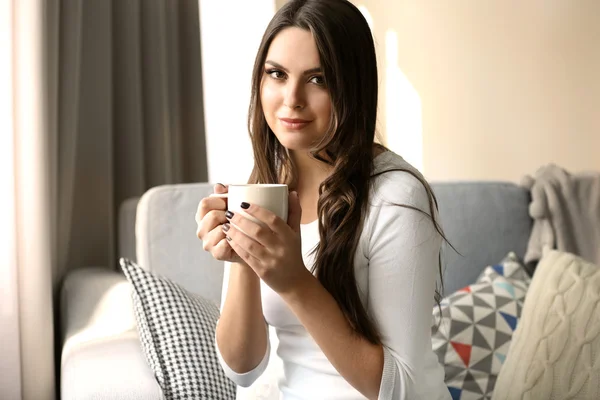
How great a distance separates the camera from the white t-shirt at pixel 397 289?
116 centimetres

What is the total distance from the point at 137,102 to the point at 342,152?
1.40 metres

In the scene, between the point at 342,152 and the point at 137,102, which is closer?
the point at 342,152

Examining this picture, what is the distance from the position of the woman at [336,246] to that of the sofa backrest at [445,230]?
763mm

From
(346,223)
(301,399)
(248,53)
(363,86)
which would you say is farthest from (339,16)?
(248,53)

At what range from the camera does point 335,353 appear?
1.12 m

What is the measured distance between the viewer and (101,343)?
175 centimetres

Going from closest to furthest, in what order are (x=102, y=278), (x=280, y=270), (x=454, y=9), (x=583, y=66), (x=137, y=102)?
1. (x=280, y=270)
2. (x=102, y=278)
3. (x=137, y=102)
4. (x=583, y=66)
5. (x=454, y=9)

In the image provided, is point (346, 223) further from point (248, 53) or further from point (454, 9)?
point (454, 9)

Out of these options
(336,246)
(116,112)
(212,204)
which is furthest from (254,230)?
(116,112)

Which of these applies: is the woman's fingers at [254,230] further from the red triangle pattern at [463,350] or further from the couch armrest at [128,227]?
the couch armrest at [128,227]

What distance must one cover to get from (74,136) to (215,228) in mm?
1290

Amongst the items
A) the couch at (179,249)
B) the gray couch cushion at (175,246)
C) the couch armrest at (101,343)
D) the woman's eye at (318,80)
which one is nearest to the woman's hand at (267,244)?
the woman's eye at (318,80)

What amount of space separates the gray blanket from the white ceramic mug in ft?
4.30

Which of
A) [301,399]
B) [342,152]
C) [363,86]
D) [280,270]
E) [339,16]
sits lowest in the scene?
[301,399]
